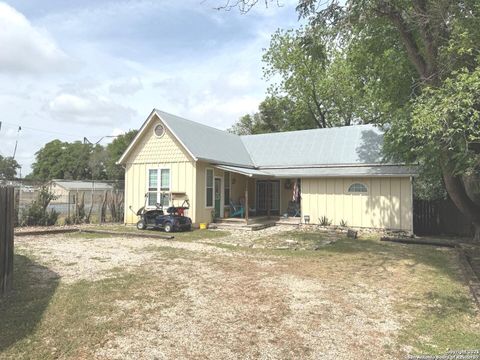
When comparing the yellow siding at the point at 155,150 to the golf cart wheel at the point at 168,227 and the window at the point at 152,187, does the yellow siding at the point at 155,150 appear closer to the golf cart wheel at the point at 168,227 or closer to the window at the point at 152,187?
the window at the point at 152,187

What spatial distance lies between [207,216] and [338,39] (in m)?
10.4

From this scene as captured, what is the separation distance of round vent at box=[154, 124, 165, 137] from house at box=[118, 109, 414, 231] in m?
0.03

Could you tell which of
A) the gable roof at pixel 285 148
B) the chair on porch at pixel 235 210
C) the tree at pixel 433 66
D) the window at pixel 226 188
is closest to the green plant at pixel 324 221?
the gable roof at pixel 285 148

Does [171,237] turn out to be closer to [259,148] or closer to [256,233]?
[256,233]

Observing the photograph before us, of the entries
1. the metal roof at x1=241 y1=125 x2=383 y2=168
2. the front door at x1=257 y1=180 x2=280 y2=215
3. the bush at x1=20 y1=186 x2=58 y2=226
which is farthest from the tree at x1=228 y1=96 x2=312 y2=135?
the bush at x1=20 y1=186 x2=58 y2=226

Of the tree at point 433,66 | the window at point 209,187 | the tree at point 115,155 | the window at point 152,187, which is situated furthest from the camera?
the tree at point 115,155

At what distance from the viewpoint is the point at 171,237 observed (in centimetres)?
1404

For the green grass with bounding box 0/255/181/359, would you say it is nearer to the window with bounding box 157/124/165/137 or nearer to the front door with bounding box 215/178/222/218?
the front door with bounding box 215/178/222/218

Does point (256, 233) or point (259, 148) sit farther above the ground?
point (259, 148)

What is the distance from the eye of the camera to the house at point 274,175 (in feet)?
55.7

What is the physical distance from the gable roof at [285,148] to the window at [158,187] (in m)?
1.91

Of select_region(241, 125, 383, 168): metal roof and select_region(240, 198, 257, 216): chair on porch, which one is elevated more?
select_region(241, 125, 383, 168): metal roof

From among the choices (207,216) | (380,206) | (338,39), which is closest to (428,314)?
(338,39)

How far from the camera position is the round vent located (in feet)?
61.6
